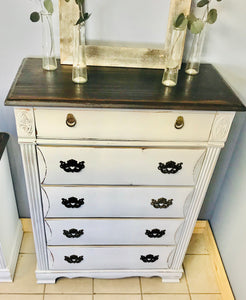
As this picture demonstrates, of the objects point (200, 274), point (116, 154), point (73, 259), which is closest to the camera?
point (116, 154)

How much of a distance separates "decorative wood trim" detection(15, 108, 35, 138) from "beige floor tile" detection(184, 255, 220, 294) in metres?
1.31

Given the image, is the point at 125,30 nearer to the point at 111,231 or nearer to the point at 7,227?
the point at 111,231


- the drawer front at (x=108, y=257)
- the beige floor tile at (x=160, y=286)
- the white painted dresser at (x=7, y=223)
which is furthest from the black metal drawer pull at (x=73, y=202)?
the beige floor tile at (x=160, y=286)

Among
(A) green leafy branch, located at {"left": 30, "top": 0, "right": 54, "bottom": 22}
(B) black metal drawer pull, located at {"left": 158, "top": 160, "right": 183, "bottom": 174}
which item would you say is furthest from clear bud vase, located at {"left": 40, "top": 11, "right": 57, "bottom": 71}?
(B) black metal drawer pull, located at {"left": 158, "top": 160, "right": 183, "bottom": 174}

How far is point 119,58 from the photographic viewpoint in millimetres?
1453

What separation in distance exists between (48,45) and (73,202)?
0.70 m

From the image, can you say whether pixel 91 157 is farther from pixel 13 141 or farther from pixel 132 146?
pixel 13 141

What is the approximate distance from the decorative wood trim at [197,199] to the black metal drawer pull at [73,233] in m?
0.53

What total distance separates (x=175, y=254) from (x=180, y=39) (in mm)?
1119

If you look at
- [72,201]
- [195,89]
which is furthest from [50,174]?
[195,89]

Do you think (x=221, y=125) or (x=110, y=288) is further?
(x=110, y=288)

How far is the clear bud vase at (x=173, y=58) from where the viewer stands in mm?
1326

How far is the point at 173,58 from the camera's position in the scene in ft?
4.49

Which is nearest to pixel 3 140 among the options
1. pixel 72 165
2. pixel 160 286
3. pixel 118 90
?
pixel 72 165
